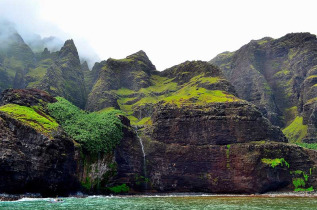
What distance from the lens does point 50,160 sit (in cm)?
6844

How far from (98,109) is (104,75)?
33.3m

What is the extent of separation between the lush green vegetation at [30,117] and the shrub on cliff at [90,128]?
783 centimetres

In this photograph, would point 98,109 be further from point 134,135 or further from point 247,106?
point 247,106

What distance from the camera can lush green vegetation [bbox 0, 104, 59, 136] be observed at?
230ft

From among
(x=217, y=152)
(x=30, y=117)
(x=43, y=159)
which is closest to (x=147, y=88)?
(x=217, y=152)

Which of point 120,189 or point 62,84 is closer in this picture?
point 120,189

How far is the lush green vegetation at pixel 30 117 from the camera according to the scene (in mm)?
70188

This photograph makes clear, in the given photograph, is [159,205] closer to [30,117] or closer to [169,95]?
[30,117]

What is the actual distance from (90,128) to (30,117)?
19.4 metres

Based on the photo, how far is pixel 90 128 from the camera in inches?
3474

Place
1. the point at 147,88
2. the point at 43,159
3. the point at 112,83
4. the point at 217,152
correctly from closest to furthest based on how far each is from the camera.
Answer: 1. the point at 43,159
2. the point at 217,152
3. the point at 112,83
4. the point at 147,88

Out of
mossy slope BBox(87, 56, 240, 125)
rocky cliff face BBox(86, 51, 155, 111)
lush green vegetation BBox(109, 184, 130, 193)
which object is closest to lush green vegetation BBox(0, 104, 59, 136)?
lush green vegetation BBox(109, 184, 130, 193)

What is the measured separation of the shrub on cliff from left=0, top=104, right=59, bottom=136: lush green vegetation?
25.7ft

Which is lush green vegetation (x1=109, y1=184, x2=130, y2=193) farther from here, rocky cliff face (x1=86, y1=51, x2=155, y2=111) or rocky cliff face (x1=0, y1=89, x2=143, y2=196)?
rocky cliff face (x1=86, y1=51, x2=155, y2=111)
